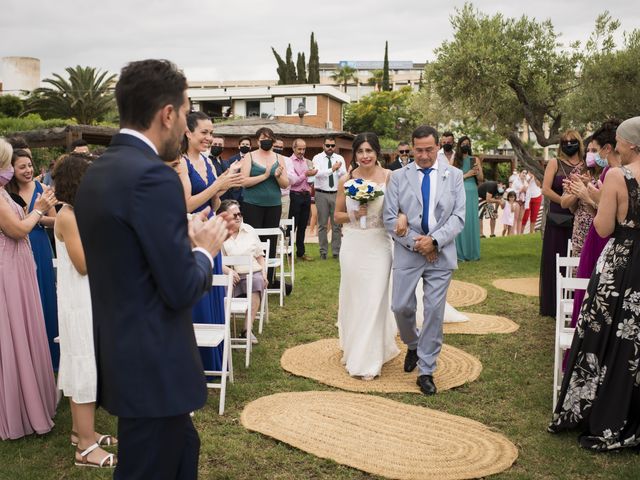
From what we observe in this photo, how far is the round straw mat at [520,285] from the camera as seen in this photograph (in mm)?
10419

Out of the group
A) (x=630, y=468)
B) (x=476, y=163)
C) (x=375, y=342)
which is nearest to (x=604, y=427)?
(x=630, y=468)

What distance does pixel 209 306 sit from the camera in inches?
241

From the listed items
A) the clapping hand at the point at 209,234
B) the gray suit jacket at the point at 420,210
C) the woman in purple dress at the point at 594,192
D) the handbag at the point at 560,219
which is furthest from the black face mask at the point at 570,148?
the clapping hand at the point at 209,234

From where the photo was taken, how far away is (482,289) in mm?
10594

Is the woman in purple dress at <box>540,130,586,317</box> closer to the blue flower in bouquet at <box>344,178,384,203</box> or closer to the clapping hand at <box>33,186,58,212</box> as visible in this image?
the blue flower in bouquet at <box>344,178,384,203</box>

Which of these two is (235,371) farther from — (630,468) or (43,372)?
(630,468)

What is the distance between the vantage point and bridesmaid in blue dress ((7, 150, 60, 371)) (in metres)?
6.22

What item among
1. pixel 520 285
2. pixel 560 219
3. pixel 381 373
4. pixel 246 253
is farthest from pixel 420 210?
pixel 520 285

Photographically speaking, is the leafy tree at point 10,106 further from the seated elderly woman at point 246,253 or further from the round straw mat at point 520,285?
the seated elderly woman at point 246,253

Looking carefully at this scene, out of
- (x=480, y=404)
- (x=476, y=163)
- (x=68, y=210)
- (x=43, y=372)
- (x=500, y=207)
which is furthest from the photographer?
(x=500, y=207)


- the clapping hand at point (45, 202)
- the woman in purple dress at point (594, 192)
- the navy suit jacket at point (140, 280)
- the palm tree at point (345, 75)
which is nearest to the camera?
the navy suit jacket at point (140, 280)

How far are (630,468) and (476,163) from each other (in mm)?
9149

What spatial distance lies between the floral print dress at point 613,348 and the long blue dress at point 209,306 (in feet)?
10.5

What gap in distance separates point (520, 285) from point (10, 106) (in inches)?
1446
